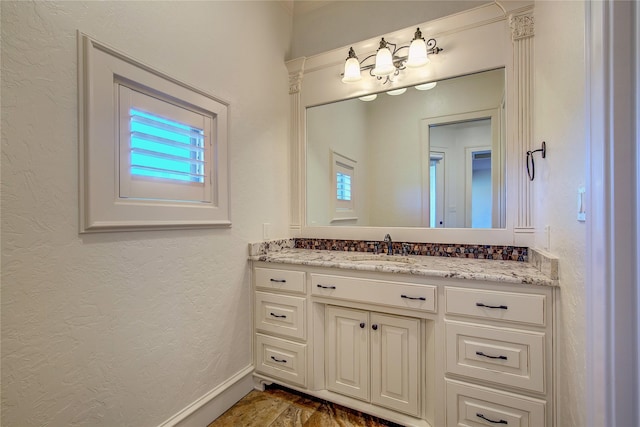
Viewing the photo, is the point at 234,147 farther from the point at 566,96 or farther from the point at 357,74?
the point at 566,96

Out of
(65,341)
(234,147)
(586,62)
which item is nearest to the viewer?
(586,62)

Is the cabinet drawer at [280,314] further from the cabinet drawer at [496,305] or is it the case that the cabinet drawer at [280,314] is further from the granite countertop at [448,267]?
the cabinet drawer at [496,305]

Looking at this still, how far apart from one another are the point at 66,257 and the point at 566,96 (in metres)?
1.99

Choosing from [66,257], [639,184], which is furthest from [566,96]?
[66,257]

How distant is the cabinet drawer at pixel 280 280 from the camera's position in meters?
1.71

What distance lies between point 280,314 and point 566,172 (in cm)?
164

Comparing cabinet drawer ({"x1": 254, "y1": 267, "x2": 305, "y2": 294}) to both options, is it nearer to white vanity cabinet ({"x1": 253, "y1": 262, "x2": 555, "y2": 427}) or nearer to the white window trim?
white vanity cabinet ({"x1": 253, "y1": 262, "x2": 555, "y2": 427})

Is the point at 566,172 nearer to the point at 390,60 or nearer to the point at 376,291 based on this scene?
the point at 376,291

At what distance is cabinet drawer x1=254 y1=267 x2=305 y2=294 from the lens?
1.71 meters

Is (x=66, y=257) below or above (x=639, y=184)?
below

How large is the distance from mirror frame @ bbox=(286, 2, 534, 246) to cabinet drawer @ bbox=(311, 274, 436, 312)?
590mm

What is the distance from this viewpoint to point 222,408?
1632 mm

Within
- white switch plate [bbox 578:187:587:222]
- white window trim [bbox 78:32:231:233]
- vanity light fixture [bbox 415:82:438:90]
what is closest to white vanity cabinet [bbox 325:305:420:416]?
white switch plate [bbox 578:187:587:222]

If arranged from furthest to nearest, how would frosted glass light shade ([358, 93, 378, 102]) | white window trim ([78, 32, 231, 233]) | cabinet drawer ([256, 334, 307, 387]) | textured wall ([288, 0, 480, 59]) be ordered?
1. frosted glass light shade ([358, 93, 378, 102])
2. textured wall ([288, 0, 480, 59])
3. cabinet drawer ([256, 334, 307, 387])
4. white window trim ([78, 32, 231, 233])
